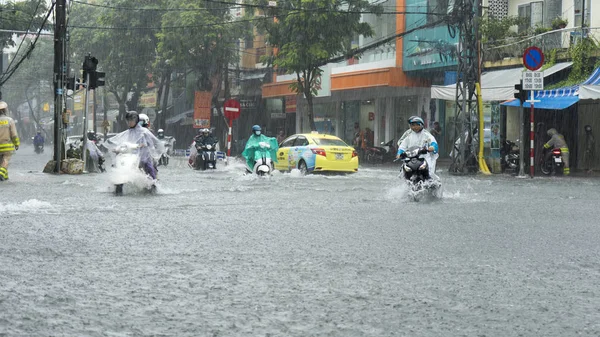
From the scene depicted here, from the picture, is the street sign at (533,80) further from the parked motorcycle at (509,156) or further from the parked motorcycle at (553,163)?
the parked motorcycle at (509,156)

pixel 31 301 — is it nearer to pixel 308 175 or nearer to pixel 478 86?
pixel 308 175

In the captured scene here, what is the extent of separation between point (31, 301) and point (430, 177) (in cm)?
1050

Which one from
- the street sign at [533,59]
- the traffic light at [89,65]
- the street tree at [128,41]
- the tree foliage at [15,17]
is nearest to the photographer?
the street sign at [533,59]

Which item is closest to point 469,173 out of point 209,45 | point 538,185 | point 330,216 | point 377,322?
point 538,185

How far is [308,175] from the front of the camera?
83.8 feet

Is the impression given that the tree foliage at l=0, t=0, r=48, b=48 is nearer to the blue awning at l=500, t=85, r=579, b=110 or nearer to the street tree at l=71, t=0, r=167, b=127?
the street tree at l=71, t=0, r=167, b=127

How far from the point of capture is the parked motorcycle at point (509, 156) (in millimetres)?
28000

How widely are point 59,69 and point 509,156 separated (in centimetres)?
1349

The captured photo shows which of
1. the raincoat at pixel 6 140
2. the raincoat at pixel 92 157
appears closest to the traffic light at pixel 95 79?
the raincoat at pixel 92 157

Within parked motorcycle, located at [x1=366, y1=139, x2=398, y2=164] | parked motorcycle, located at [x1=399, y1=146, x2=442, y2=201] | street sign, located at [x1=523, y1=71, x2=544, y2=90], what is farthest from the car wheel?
parked motorcycle, located at [x1=366, y1=139, x2=398, y2=164]

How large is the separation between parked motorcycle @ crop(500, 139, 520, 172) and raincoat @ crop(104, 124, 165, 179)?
14226 mm

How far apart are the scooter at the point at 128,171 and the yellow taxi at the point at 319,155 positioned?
9.88 m

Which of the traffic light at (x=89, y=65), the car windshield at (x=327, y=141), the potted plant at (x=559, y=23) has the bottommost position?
the car windshield at (x=327, y=141)

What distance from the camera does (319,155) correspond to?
25.7 metres
